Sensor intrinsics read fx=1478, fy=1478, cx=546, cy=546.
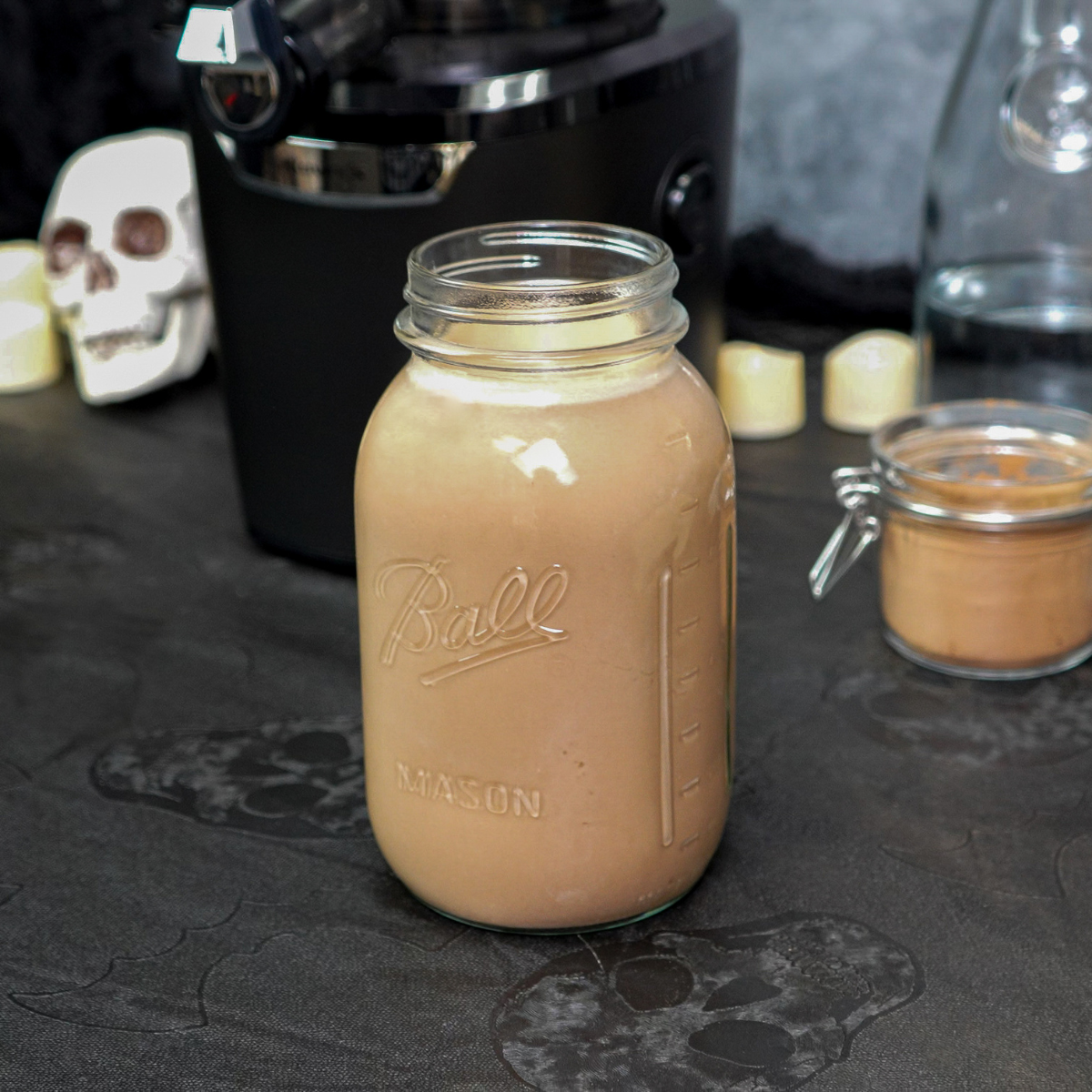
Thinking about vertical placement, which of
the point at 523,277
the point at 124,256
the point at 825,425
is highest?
the point at 523,277

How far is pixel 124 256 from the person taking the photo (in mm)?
968

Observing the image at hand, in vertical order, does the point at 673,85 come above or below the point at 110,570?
above

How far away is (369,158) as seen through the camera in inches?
26.1

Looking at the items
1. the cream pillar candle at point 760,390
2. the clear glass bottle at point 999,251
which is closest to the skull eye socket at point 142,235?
the cream pillar candle at point 760,390

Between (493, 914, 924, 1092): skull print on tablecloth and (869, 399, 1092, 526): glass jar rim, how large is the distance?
0.20 m

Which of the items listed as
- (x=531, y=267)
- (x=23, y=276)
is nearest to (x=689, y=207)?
(x=531, y=267)

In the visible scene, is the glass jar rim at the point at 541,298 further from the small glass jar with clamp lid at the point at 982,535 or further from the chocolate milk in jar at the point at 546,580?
the small glass jar with clamp lid at the point at 982,535

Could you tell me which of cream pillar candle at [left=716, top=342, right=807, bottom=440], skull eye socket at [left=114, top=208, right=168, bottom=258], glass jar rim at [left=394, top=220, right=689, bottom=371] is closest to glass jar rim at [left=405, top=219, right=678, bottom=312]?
glass jar rim at [left=394, top=220, right=689, bottom=371]

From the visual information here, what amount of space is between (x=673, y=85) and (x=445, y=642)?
39 cm

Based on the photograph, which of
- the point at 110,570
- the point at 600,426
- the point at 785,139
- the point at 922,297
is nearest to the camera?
the point at 600,426

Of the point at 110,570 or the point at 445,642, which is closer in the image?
the point at 445,642

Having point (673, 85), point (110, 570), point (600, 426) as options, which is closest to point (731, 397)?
point (673, 85)

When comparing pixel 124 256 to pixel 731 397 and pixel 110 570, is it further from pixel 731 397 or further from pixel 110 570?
pixel 731 397

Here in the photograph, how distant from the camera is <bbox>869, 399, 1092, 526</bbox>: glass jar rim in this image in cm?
62
